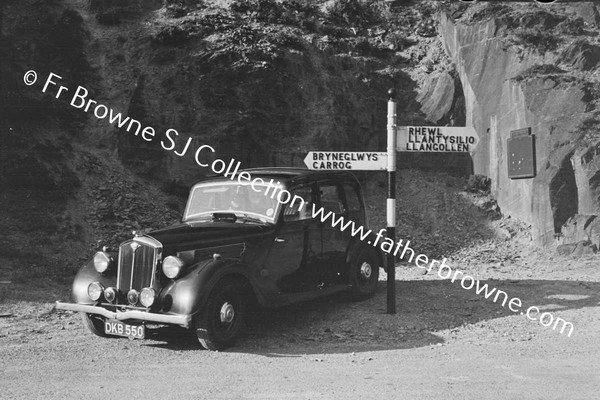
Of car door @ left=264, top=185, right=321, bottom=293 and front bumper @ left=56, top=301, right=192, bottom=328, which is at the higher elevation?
car door @ left=264, top=185, right=321, bottom=293

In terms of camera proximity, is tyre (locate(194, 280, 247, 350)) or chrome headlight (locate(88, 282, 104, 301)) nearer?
tyre (locate(194, 280, 247, 350))

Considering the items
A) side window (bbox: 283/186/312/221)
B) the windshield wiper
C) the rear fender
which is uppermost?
side window (bbox: 283/186/312/221)

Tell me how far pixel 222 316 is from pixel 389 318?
98.4 inches

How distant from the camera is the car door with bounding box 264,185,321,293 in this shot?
25.8 ft

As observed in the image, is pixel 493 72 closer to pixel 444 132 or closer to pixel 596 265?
pixel 596 265

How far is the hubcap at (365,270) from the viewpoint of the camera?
945 centimetres

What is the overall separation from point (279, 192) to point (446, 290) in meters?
3.55

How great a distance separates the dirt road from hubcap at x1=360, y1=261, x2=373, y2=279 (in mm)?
378

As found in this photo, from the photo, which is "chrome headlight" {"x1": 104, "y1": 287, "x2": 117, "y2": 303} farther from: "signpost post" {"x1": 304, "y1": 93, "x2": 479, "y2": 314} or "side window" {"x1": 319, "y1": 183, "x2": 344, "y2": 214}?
"signpost post" {"x1": 304, "y1": 93, "x2": 479, "y2": 314}

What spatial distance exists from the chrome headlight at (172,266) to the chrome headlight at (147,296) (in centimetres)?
26

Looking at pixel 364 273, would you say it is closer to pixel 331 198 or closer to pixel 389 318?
pixel 389 318

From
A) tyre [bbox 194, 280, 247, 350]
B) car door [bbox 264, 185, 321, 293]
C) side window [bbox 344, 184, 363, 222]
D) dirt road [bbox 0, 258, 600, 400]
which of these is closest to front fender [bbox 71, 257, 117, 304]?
dirt road [bbox 0, 258, 600, 400]

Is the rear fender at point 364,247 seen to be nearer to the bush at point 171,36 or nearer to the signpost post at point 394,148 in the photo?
the signpost post at point 394,148

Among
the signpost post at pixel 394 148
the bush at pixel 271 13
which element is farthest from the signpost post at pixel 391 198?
the bush at pixel 271 13
